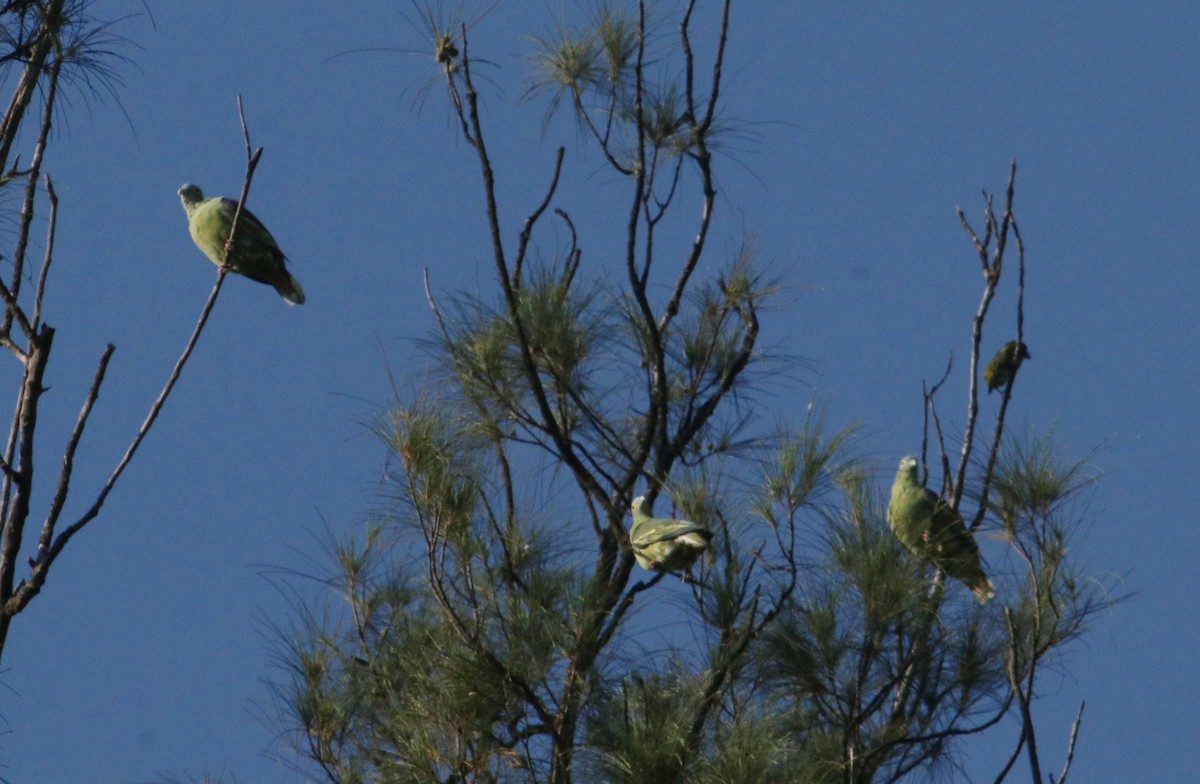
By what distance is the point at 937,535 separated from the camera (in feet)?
10.1

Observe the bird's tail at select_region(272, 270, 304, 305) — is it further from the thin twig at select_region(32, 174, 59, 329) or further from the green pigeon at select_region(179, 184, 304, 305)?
the thin twig at select_region(32, 174, 59, 329)

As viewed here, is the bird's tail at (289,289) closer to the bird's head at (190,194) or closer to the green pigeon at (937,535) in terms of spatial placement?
the bird's head at (190,194)

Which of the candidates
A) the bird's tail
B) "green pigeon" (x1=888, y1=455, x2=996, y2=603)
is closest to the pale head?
"green pigeon" (x1=888, y1=455, x2=996, y2=603)

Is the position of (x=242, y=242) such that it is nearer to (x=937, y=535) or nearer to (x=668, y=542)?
(x=668, y=542)

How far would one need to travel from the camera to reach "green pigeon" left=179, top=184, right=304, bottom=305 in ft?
13.0

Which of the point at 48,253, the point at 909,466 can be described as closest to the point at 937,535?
the point at 909,466

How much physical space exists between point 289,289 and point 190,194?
41 centimetres

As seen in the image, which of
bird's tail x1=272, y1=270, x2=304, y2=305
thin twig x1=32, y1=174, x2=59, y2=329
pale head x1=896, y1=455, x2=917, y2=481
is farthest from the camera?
bird's tail x1=272, y1=270, x2=304, y2=305

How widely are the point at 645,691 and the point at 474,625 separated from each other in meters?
0.38

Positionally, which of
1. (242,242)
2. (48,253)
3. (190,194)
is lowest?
(48,253)

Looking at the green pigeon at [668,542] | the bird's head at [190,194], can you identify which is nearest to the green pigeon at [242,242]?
the bird's head at [190,194]

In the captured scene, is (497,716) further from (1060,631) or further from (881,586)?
(1060,631)

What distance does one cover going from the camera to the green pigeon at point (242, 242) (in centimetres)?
395

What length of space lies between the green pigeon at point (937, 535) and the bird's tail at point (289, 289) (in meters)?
1.76
